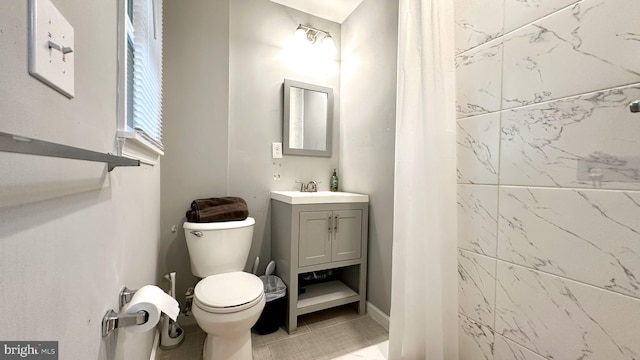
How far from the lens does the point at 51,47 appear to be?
355 millimetres

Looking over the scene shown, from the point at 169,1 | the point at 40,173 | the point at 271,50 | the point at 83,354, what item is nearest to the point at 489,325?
the point at 83,354

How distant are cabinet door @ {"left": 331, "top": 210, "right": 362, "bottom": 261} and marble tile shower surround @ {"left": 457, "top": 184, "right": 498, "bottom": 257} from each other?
802 millimetres

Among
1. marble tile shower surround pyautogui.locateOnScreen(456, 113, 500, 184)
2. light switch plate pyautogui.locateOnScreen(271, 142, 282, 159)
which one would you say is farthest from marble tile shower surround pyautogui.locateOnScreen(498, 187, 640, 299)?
light switch plate pyautogui.locateOnScreen(271, 142, 282, 159)

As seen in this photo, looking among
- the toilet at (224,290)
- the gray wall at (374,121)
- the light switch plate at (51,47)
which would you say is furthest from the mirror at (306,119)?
the light switch plate at (51,47)

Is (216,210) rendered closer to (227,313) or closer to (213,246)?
(213,246)

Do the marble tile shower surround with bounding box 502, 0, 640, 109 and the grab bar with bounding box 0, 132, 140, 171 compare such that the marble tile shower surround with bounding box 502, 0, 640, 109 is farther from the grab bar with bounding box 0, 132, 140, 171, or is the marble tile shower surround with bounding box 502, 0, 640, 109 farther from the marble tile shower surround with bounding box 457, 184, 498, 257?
the grab bar with bounding box 0, 132, 140, 171

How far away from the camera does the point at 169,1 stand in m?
1.70

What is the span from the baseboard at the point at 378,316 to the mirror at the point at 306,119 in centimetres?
133

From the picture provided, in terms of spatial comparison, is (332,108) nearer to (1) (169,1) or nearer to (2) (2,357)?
(1) (169,1)

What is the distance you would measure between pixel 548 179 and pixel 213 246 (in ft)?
5.64

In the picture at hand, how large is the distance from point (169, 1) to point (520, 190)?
2.42 metres

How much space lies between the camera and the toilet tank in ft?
4.99

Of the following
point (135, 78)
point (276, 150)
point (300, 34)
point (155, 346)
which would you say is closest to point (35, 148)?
point (135, 78)

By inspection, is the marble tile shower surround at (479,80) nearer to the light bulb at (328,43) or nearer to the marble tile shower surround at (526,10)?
the marble tile shower surround at (526,10)
